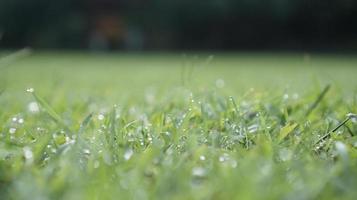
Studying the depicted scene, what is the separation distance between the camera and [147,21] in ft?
48.1

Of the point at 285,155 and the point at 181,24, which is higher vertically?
the point at 285,155

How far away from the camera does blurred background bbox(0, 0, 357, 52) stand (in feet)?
46.4

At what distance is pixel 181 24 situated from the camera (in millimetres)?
14523

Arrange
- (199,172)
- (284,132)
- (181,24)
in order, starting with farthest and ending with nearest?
1. (181,24)
2. (284,132)
3. (199,172)

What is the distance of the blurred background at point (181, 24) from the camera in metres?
14.1

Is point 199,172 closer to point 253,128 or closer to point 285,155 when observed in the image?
point 285,155

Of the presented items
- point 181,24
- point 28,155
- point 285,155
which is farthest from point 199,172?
point 181,24

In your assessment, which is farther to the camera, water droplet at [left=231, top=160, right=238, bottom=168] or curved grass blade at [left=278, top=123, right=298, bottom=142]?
curved grass blade at [left=278, top=123, right=298, bottom=142]

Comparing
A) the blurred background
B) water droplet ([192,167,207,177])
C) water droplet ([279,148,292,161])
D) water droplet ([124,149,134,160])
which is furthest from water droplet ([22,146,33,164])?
the blurred background

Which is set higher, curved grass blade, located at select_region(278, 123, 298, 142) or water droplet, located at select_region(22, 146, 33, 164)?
curved grass blade, located at select_region(278, 123, 298, 142)

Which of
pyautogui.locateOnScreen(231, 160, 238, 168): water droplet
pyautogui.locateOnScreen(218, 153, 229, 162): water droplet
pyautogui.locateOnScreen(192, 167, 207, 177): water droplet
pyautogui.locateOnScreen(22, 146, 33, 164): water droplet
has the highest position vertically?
pyautogui.locateOnScreen(231, 160, 238, 168): water droplet

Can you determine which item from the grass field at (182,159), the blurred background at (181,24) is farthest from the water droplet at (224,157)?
the blurred background at (181,24)

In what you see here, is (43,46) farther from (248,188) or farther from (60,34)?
(248,188)

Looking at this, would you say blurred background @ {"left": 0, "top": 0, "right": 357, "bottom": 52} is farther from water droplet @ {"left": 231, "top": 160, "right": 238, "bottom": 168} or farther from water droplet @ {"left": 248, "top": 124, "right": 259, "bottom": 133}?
water droplet @ {"left": 231, "top": 160, "right": 238, "bottom": 168}
